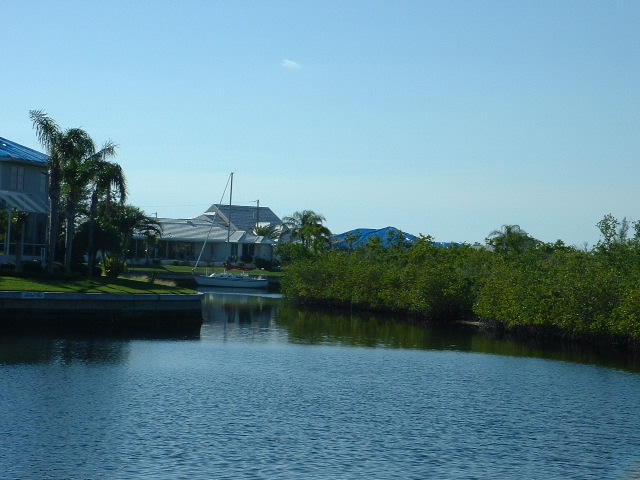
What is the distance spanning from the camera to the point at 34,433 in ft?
61.9

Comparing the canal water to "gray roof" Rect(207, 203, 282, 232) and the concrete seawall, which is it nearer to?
the concrete seawall

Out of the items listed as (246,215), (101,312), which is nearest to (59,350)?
(101,312)

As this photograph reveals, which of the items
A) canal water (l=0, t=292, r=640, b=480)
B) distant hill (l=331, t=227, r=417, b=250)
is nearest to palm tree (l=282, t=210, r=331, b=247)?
distant hill (l=331, t=227, r=417, b=250)

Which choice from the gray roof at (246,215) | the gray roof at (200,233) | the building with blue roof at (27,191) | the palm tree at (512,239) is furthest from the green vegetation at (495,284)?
the gray roof at (246,215)

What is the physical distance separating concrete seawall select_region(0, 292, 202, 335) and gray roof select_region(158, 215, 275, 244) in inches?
2102

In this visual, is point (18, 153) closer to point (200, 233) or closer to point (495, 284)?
point (495, 284)

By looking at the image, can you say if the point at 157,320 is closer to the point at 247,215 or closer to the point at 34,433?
the point at 34,433

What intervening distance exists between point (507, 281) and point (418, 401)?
24946 mm

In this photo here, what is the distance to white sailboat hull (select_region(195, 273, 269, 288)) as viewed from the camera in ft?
250

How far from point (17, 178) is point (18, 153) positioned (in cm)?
199

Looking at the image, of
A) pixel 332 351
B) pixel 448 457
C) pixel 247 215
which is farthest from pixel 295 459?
pixel 247 215

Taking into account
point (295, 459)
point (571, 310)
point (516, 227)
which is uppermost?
point (516, 227)

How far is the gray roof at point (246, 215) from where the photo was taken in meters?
120

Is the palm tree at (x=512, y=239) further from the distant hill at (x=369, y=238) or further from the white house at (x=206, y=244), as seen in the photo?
the white house at (x=206, y=244)
